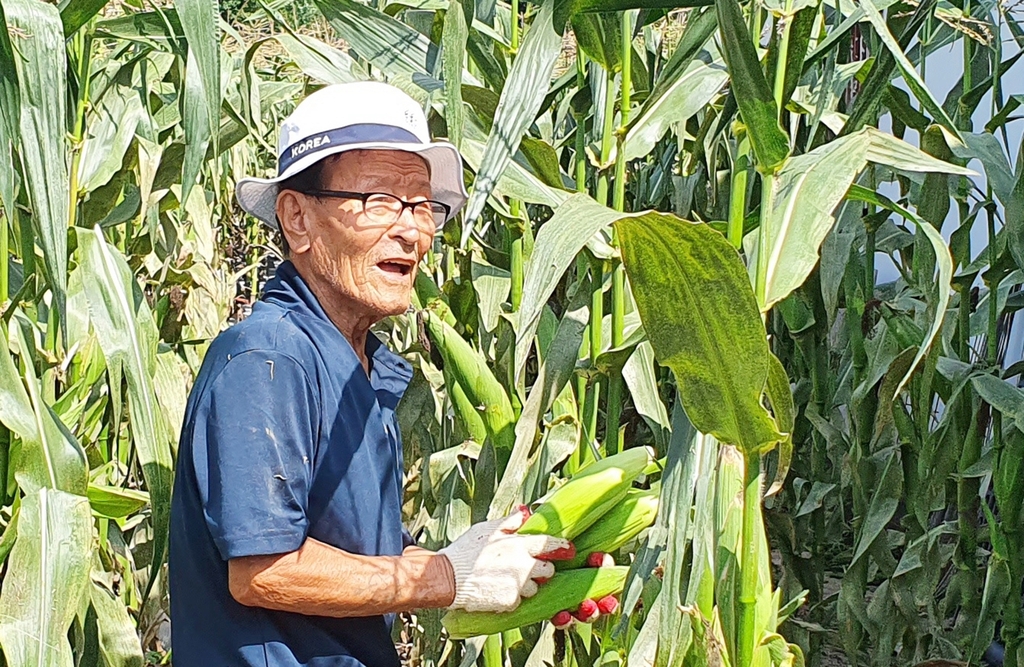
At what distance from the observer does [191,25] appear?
834 millimetres

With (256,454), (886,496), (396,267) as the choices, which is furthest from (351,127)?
(886,496)

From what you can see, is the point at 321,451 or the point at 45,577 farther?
the point at 321,451

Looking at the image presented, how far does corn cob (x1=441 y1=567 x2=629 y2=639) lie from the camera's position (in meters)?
1.25

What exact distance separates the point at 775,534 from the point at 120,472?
1244 mm

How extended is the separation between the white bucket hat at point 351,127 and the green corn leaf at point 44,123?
449 millimetres

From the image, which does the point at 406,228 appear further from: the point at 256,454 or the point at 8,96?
the point at 8,96

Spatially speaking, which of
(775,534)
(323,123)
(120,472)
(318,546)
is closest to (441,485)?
(318,546)

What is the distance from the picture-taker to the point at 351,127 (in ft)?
4.28

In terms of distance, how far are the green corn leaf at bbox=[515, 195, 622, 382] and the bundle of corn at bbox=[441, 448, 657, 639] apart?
1.41ft

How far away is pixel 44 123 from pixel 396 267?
1.90 ft

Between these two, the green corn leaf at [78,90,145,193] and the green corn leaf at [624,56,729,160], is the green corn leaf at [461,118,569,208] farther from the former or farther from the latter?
the green corn leaf at [78,90,145,193]

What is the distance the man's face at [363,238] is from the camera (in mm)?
1312

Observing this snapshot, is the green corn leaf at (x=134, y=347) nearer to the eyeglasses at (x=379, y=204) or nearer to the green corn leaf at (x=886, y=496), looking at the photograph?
the eyeglasses at (x=379, y=204)

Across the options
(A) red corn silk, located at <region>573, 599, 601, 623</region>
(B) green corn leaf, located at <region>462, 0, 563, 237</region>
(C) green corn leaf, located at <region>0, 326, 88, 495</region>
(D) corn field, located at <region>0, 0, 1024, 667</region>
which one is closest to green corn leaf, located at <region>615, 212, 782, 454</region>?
(D) corn field, located at <region>0, 0, 1024, 667</region>
